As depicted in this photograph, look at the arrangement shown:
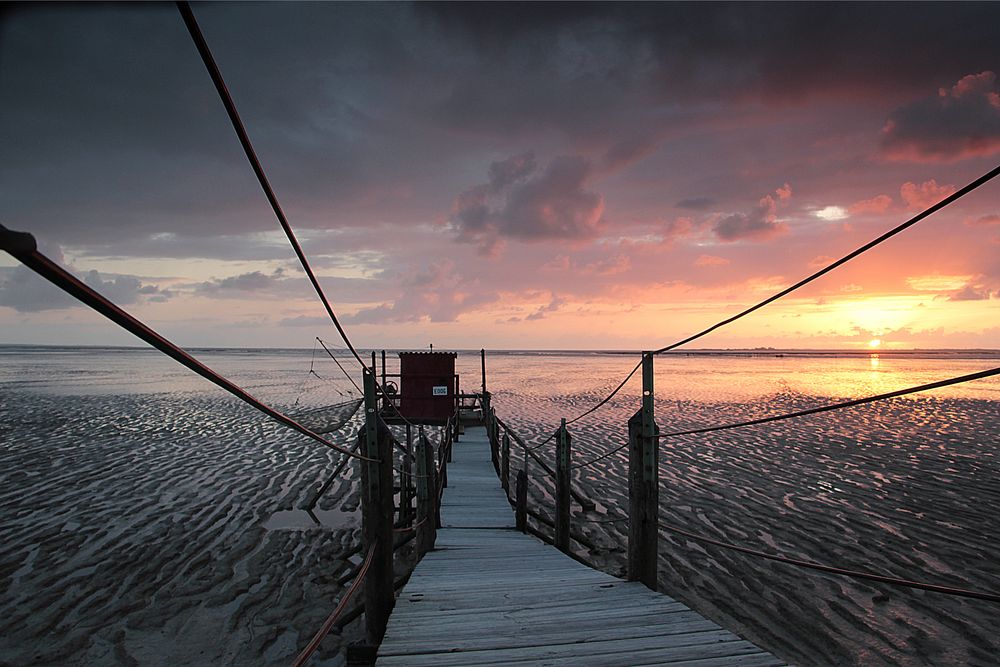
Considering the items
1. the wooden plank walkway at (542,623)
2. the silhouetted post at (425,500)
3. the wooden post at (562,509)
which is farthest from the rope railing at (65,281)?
the wooden post at (562,509)

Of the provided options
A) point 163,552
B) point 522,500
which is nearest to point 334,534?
point 163,552

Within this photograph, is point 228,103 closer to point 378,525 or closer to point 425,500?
point 378,525

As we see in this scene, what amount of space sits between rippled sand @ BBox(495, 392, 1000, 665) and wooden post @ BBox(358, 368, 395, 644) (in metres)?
5.12

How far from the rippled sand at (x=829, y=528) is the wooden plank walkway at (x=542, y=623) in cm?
307

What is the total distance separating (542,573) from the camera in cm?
618

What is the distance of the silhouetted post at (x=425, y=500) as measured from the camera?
285 inches

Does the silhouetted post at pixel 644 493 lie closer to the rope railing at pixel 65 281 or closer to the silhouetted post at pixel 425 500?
the silhouetted post at pixel 425 500

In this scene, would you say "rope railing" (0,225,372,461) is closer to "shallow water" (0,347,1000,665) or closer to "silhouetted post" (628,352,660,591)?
"silhouetted post" (628,352,660,591)

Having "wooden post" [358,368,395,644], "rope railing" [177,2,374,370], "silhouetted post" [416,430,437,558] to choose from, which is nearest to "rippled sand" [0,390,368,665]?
"silhouetted post" [416,430,437,558]

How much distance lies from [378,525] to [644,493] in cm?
275

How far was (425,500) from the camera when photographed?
782 cm

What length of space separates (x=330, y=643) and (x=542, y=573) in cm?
317

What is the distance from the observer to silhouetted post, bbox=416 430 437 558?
723 cm

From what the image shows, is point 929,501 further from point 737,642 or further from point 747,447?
point 737,642
